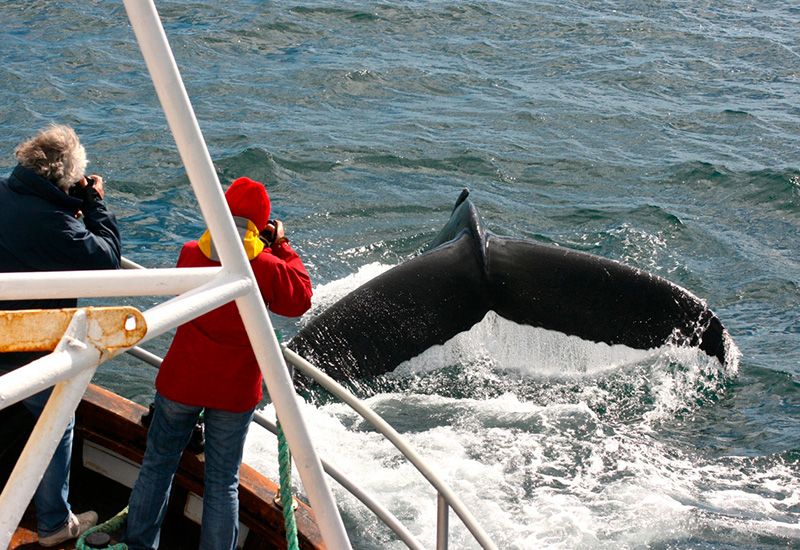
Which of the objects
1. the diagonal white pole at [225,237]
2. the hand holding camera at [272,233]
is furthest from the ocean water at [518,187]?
the diagonal white pole at [225,237]

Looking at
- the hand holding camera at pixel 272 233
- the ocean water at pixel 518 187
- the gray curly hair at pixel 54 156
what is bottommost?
the ocean water at pixel 518 187

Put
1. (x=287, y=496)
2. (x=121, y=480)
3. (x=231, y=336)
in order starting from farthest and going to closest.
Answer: (x=121, y=480)
(x=231, y=336)
(x=287, y=496)

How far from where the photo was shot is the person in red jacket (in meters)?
3.85

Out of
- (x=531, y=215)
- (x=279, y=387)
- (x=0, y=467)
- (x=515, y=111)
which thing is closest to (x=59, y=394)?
(x=279, y=387)

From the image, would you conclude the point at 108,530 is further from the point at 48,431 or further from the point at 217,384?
the point at 48,431

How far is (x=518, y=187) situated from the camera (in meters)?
13.8

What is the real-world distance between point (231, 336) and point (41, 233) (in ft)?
2.75

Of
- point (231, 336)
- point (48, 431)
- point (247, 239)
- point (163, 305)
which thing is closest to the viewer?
point (48, 431)

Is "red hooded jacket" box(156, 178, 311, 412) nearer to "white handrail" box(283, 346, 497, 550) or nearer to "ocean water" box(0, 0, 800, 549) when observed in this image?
"white handrail" box(283, 346, 497, 550)

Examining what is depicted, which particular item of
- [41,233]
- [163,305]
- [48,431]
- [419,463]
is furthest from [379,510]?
[48,431]

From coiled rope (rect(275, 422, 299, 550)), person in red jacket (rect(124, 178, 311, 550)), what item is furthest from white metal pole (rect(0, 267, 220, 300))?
person in red jacket (rect(124, 178, 311, 550))

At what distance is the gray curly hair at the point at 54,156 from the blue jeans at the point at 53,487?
0.84 meters

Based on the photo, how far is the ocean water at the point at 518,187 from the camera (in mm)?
7465

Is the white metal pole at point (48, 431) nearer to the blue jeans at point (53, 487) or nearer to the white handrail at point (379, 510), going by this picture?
the white handrail at point (379, 510)
